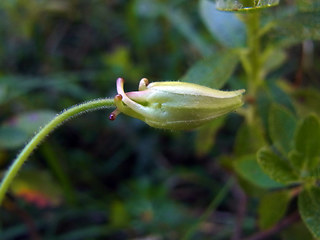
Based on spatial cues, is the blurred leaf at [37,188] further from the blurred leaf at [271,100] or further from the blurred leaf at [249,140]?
the blurred leaf at [271,100]

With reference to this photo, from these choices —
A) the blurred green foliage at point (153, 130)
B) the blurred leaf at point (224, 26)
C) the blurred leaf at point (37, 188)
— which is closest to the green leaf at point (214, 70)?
the blurred green foliage at point (153, 130)

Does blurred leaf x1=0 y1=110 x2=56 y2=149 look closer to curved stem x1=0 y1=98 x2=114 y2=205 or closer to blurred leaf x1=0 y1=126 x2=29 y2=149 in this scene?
blurred leaf x1=0 y1=126 x2=29 y2=149

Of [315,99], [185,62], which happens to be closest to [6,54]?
[185,62]

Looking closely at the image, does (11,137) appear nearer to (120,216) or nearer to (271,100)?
(120,216)

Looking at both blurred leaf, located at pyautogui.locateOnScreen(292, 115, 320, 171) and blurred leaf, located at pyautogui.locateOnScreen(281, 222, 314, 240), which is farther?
blurred leaf, located at pyautogui.locateOnScreen(281, 222, 314, 240)

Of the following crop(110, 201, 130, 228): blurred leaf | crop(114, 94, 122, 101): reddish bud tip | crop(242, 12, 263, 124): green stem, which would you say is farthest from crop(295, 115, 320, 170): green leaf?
crop(110, 201, 130, 228): blurred leaf

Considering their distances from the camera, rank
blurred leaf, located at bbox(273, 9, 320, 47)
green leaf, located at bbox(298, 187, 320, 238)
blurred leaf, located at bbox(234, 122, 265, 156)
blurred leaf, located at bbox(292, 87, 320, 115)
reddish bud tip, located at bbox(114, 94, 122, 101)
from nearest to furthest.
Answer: reddish bud tip, located at bbox(114, 94, 122, 101)
green leaf, located at bbox(298, 187, 320, 238)
blurred leaf, located at bbox(273, 9, 320, 47)
blurred leaf, located at bbox(234, 122, 265, 156)
blurred leaf, located at bbox(292, 87, 320, 115)

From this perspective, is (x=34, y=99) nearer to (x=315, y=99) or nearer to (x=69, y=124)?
(x=69, y=124)

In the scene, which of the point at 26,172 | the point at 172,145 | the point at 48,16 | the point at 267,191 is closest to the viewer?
the point at 267,191
